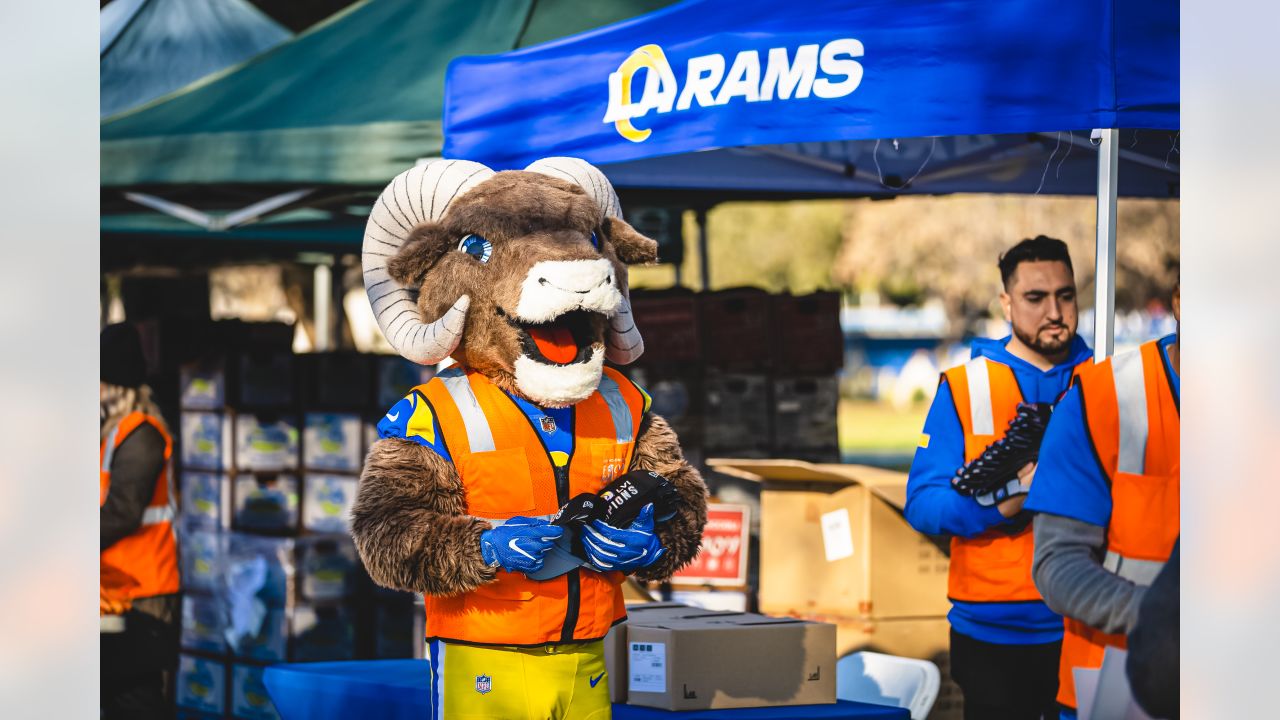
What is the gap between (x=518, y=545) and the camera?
3.27 meters

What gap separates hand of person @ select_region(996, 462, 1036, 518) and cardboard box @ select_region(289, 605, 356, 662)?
349 centimetres

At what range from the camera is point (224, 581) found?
714 cm

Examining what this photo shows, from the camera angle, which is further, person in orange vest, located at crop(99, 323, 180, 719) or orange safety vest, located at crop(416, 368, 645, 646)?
person in orange vest, located at crop(99, 323, 180, 719)

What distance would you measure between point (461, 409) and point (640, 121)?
4.08ft

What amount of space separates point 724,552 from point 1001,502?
7.09 ft

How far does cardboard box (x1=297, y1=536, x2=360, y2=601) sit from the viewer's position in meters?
6.93

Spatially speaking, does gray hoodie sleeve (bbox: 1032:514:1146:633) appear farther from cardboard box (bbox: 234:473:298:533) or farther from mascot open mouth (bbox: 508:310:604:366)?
cardboard box (bbox: 234:473:298:533)

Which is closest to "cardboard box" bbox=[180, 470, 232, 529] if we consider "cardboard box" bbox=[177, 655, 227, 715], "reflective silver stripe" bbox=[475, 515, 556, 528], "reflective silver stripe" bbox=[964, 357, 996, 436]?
"cardboard box" bbox=[177, 655, 227, 715]

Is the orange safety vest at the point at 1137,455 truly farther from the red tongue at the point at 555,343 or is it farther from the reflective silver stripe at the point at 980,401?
the reflective silver stripe at the point at 980,401

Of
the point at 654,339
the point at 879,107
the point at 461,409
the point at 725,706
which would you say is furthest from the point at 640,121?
the point at 654,339

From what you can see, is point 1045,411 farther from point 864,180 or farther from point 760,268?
point 760,268

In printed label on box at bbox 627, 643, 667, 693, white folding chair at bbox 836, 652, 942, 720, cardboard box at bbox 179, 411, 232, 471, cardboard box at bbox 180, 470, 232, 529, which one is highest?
cardboard box at bbox 179, 411, 232, 471

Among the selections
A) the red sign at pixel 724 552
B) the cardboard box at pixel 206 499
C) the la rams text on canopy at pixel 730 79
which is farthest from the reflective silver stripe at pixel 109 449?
the red sign at pixel 724 552
